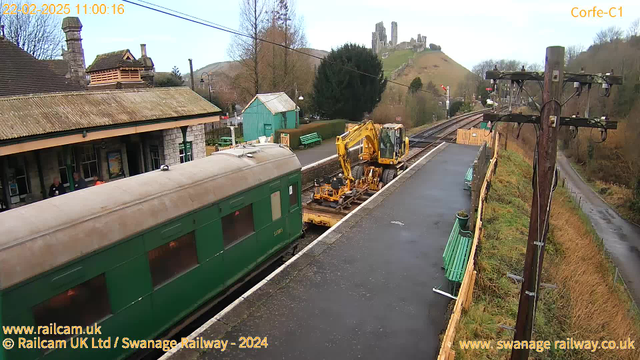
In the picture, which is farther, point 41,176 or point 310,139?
point 310,139

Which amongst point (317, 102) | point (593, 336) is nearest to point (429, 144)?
point (317, 102)

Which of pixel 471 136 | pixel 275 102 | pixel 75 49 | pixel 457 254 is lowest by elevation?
pixel 457 254

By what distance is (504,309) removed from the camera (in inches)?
320

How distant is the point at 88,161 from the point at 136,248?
941 centimetres

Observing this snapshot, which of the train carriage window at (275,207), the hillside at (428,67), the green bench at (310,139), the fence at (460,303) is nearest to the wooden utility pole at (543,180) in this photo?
the fence at (460,303)

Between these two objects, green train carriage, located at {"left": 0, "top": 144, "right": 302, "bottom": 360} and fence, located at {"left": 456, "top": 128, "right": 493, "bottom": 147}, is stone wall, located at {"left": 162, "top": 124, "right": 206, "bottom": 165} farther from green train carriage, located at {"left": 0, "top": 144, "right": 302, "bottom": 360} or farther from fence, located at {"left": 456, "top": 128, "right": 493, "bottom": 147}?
fence, located at {"left": 456, "top": 128, "right": 493, "bottom": 147}

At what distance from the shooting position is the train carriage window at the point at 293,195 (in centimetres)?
1093

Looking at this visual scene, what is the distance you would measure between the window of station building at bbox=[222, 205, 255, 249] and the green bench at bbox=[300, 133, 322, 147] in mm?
20741

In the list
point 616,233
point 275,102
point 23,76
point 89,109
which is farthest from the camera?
point 275,102

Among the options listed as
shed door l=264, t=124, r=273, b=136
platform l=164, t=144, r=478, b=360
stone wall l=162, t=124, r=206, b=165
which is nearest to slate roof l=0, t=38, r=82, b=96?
stone wall l=162, t=124, r=206, b=165

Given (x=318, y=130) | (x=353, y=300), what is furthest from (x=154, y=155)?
(x=318, y=130)

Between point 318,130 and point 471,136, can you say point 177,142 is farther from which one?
point 471,136

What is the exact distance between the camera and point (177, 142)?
17328 millimetres

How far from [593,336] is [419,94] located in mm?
41607
